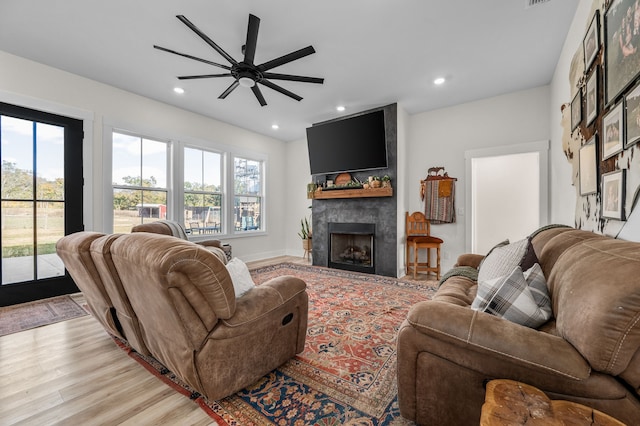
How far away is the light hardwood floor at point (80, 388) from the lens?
1391 millimetres

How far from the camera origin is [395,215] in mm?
4406

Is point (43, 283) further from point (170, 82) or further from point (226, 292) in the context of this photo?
point (226, 292)

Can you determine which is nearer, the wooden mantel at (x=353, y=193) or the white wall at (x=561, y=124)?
the white wall at (x=561, y=124)

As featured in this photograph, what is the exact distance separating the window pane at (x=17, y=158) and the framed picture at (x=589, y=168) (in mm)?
5663

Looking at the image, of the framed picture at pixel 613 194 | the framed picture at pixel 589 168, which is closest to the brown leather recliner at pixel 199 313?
the framed picture at pixel 613 194

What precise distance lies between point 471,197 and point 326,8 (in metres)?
3.45

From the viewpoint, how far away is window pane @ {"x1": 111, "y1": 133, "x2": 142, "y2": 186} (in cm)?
391

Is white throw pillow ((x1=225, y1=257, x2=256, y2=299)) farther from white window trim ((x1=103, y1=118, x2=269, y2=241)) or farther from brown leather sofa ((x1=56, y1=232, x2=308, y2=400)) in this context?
white window trim ((x1=103, y1=118, x2=269, y2=241))

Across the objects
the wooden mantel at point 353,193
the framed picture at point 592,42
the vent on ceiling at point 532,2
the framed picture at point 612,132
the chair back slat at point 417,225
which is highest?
the vent on ceiling at point 532,2

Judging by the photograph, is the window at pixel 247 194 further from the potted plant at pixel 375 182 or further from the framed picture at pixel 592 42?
the framed picture at pixel 592 42

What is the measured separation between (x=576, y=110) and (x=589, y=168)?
2.30 feet

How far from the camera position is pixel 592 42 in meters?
1.93

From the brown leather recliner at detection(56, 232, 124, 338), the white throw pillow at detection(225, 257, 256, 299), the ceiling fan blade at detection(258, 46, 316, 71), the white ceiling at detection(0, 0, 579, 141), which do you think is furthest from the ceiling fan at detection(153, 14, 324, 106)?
the white throw pillow at detection(225, 257, 256, 299)

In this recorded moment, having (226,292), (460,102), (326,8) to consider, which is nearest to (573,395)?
(226,292)
